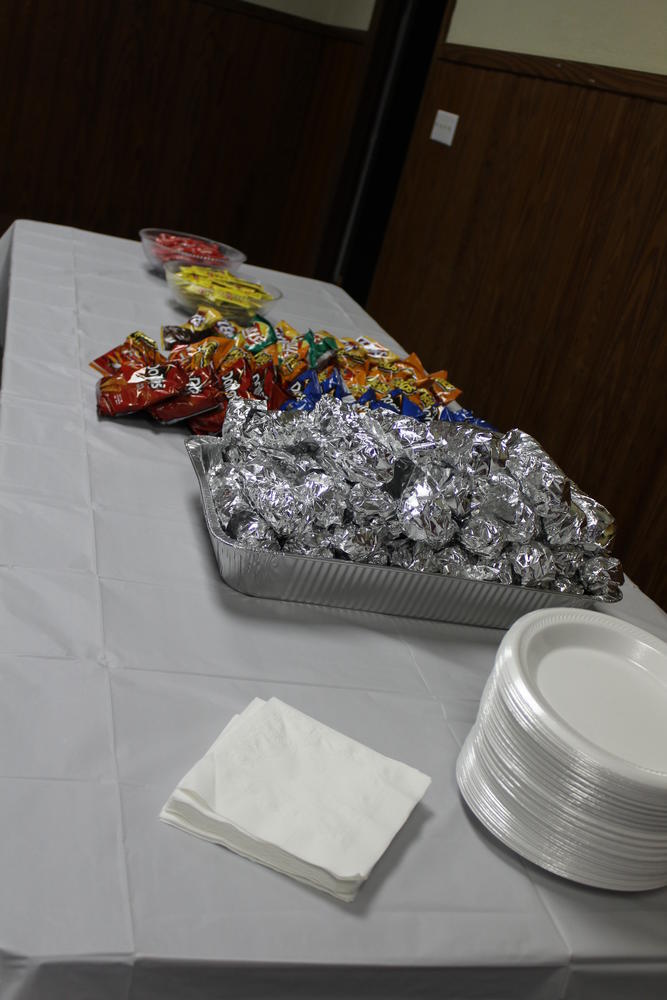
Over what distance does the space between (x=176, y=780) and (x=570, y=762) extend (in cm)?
31

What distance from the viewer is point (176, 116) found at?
14.0ft

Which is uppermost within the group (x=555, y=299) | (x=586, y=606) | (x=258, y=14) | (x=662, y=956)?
(x=258, y=14)

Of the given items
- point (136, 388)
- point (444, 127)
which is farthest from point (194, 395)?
point (444, 127)

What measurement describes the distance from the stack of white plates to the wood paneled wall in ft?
5.49

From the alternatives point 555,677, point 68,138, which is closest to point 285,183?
point 68,138

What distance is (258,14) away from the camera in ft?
13.8

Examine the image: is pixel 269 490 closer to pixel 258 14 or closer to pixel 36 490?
pixel 36 490

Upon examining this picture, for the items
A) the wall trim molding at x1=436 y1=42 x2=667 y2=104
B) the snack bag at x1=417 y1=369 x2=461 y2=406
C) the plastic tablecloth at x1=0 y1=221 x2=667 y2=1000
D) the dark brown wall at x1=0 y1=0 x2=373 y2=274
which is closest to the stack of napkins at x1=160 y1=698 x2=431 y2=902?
the plastic tablecloth at x1=0 y1=221 x2=667 y2=1000

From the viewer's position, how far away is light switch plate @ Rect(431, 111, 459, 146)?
11.5ft

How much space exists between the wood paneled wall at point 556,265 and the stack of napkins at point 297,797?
179 centimetres

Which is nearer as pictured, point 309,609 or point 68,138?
point 309,609

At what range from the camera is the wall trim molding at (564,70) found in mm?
2537

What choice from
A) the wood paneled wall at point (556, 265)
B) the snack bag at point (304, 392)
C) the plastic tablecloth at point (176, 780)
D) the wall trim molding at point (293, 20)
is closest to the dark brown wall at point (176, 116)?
the wall trim molding at point (293, 20)

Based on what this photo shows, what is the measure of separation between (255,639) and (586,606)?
1.41 ft
